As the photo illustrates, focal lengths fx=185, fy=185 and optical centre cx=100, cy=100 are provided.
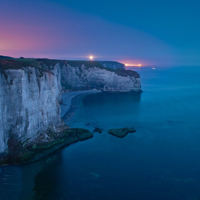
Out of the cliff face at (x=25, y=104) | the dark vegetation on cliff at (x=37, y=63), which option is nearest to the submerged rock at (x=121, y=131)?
the cliff face at (x=25, y=104)

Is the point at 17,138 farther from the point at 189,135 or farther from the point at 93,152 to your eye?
the point at 189,135

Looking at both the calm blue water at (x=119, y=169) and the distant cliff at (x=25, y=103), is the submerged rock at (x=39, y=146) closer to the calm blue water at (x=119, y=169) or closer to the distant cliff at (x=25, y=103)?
the distant cliff at (x=25, y=103)

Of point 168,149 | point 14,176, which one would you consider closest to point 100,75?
point 168,149

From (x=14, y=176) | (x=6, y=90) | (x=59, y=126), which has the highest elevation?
(x=6, y=90)

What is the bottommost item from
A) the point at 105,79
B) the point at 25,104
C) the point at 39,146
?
the point at 39,146

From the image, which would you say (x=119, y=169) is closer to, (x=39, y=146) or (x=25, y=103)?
(x=39, y=146)

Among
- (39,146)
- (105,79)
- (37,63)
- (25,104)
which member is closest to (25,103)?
(25,104)

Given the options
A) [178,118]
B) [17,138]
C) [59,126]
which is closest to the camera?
[17,138]
